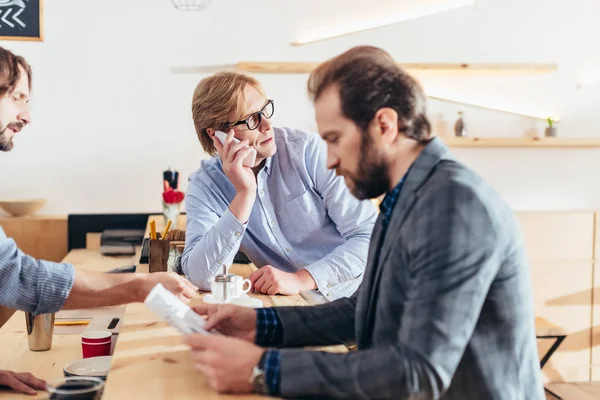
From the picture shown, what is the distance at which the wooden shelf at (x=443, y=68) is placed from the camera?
434 centimetres

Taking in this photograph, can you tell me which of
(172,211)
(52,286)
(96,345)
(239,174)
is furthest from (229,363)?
Answer: (172,211)

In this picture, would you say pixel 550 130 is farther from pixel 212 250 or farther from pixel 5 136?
pixel 5 136

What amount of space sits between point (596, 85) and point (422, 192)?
12.9 ft

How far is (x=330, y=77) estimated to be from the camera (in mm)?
1398

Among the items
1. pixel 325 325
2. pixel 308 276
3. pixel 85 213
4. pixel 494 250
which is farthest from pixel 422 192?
pixel 85 213

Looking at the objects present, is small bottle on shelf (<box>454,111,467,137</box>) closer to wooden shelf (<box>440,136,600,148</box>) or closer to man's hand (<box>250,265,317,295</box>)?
wooden shelf (<box>440,136,600,148</box>)

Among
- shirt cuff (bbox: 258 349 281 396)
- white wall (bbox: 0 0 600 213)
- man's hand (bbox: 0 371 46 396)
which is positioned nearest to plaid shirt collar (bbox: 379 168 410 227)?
shirt cuff (bbox: 258 349 281 396)

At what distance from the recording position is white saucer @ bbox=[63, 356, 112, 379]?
1.60 m

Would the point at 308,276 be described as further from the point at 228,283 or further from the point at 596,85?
the point at 596,85

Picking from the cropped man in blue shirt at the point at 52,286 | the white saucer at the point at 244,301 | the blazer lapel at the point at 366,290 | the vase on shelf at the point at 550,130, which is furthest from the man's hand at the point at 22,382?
the vase on shelf at the point at 550,130

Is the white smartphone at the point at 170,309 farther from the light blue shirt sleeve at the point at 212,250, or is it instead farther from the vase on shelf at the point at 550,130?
the vase on shelf at the point at 550,130

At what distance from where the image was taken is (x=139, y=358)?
1.43 m

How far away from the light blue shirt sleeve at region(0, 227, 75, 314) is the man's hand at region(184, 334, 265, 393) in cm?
54

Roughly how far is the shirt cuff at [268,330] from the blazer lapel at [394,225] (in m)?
0.17
